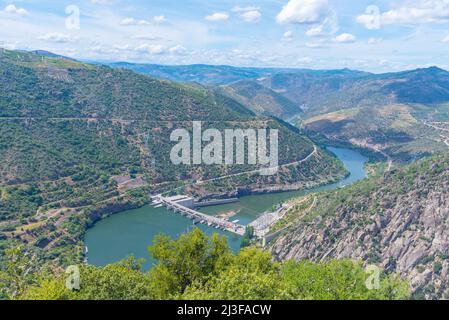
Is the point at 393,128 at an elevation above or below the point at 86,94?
below

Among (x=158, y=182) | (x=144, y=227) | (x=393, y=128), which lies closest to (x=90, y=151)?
(x=158, y=182)

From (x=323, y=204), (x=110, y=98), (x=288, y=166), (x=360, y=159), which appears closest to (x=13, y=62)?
(x=110, y=98)

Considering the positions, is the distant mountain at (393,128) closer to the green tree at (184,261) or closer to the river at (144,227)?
the river at (144,227)

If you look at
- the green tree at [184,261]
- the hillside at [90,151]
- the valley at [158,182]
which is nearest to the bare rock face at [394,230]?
the valley at [158,182]

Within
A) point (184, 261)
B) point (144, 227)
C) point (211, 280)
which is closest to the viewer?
point (211, 280)

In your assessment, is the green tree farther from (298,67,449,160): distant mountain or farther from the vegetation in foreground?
(298,67,449,160): distant mountain

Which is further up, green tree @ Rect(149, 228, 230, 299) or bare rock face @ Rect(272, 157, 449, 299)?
green tree @ Rect(149, 228, 230, 299)

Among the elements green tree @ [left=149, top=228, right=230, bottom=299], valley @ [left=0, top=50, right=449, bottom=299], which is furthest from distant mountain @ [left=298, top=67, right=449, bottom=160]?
green tree @ [left=149, top=228, right=230, bottom=299]

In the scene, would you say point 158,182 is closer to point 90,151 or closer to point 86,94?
point 90,151
